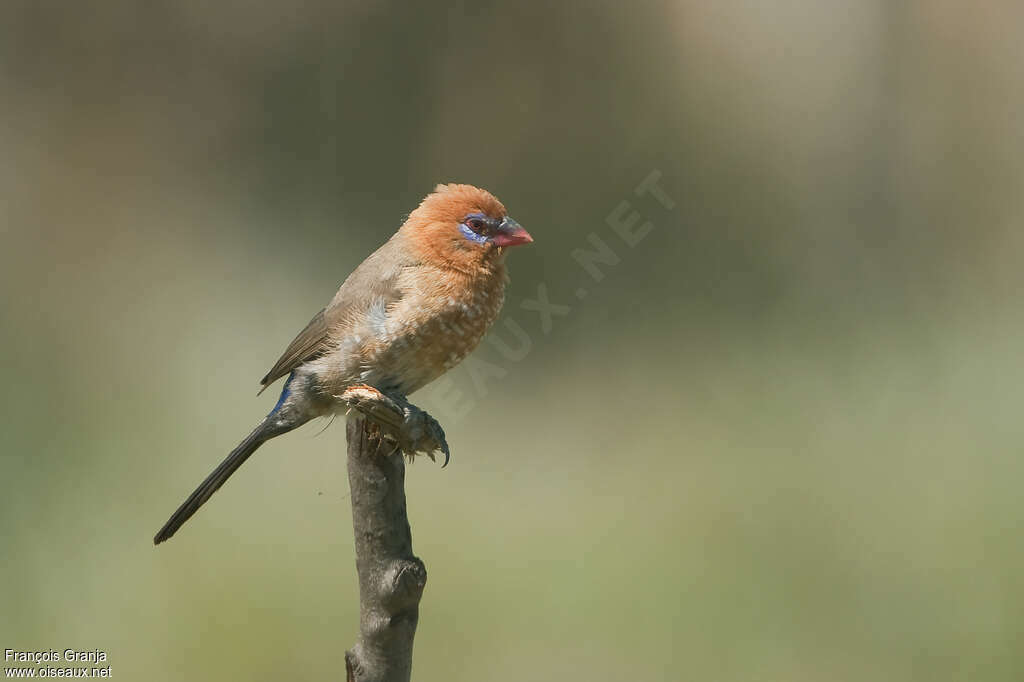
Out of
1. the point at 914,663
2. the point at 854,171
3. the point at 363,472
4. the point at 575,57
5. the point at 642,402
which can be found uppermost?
the point at 854,171

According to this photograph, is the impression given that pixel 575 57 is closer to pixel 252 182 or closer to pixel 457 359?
pixel 252 182

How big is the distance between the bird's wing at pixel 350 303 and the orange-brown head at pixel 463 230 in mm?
90

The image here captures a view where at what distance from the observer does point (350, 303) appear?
10.1 feet

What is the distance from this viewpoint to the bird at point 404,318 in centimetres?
299

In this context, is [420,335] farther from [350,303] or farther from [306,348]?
[306,348]

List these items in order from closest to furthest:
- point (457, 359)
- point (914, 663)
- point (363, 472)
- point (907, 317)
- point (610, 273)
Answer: point (363, 472)
point (457, 359)
point (914, 663)
point (907, 317)
point (610, 273)

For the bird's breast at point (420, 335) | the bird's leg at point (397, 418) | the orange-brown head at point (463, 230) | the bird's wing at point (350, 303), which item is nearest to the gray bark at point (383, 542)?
the bird's leg at point (397, 418)

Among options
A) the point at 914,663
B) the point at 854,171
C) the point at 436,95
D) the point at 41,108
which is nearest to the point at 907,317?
the point at 854,171

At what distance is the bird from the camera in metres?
2.99

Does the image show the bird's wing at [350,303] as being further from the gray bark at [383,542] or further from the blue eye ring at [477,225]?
the gray bark at [383,542]

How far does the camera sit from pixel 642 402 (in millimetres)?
5641

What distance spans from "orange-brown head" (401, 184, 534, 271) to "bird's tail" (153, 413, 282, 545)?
67 cm

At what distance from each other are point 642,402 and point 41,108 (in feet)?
11.3

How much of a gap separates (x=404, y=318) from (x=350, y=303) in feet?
0.69
